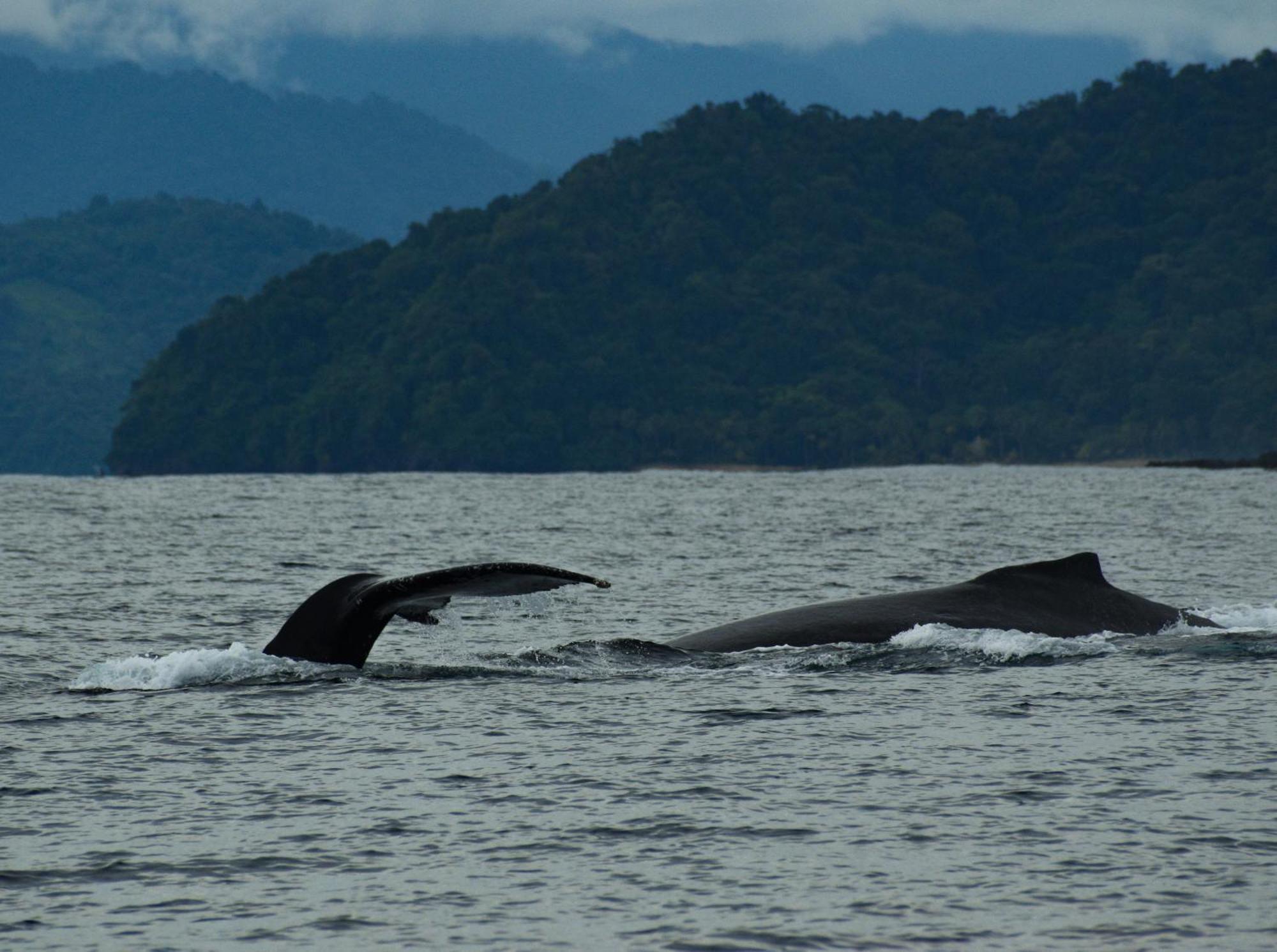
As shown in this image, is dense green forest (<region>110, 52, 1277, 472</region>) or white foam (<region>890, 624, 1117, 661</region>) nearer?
white foam (<region>890, 624, 1117, 661</region>)

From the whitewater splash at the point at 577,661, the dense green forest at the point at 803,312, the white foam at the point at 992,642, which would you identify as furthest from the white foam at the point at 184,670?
the dense green forest at the point at 803,312

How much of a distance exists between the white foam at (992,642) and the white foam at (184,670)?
5.40m

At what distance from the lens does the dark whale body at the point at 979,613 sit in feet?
55.5

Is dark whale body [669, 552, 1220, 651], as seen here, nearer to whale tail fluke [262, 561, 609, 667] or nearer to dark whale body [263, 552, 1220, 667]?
dark whale body [263, 552, 1220, 667]

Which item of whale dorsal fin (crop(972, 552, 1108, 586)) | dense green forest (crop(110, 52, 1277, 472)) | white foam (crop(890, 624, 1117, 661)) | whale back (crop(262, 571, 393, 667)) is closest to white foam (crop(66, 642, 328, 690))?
whale back (crop(262, 571, 393, 667))

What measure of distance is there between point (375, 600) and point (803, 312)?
157m

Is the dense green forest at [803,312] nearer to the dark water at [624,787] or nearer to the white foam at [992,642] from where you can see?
the dark water at [624,787]

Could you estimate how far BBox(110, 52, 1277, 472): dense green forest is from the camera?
A: 155 m

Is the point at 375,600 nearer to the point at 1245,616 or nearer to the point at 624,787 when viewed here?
the point at 624,787

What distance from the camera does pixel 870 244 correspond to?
176250 millimetres

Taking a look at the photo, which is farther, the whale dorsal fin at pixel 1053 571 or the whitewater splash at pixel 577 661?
the whale dorsal fin at pixel 1053 571

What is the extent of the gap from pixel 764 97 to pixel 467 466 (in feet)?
205

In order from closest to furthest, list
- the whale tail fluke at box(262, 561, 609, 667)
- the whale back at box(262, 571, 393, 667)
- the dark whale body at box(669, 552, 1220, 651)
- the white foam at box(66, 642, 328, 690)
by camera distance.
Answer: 1. the whale tail fluke at box(262, 561, 609, 667)
2. the whale back at box(262, 571, 393, 667)
3. the white foam at box(66, 642, 328, 690)
4. the dark whale body at box(669, 552, 1220, 651)

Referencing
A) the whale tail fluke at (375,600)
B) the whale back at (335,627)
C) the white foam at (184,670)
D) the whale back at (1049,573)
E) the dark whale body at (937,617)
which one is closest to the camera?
the whale tail fluke at (375,600)
